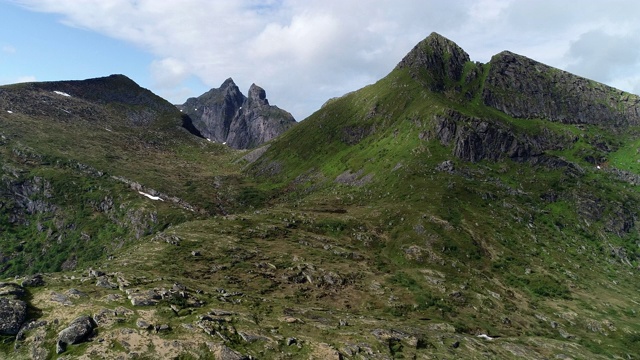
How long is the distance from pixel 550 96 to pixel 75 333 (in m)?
203

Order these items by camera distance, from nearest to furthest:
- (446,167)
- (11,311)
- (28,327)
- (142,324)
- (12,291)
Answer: (28,327), (11,311), (142,324), (12,291), (446,167)

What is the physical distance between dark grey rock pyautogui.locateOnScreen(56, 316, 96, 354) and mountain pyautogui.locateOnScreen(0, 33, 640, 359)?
186 mm

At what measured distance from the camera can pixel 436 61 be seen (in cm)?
18625

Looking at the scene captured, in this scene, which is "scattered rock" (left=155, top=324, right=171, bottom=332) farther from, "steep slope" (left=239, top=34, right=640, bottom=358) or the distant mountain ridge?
the distant mountain ridge

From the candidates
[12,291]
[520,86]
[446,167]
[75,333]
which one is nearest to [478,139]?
[446,167]

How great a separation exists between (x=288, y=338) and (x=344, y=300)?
2482 cm

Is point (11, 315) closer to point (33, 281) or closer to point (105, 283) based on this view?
point (33, 281)

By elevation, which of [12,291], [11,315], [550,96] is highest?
[550,96]

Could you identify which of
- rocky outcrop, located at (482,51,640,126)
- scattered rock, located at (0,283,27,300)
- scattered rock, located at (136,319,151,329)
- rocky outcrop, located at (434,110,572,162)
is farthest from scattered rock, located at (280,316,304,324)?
rocky outcrop, located at (482,51,640,126)

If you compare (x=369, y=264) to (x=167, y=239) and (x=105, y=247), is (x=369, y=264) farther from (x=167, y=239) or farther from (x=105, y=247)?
(x=105, y=247)

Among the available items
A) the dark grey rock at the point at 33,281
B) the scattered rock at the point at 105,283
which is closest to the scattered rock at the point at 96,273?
the scattered rock at the point at 105,283

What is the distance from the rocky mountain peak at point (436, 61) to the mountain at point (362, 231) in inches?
46.0

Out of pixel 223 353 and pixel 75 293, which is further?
pixel 75 293

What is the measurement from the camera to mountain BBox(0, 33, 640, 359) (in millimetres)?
47312
